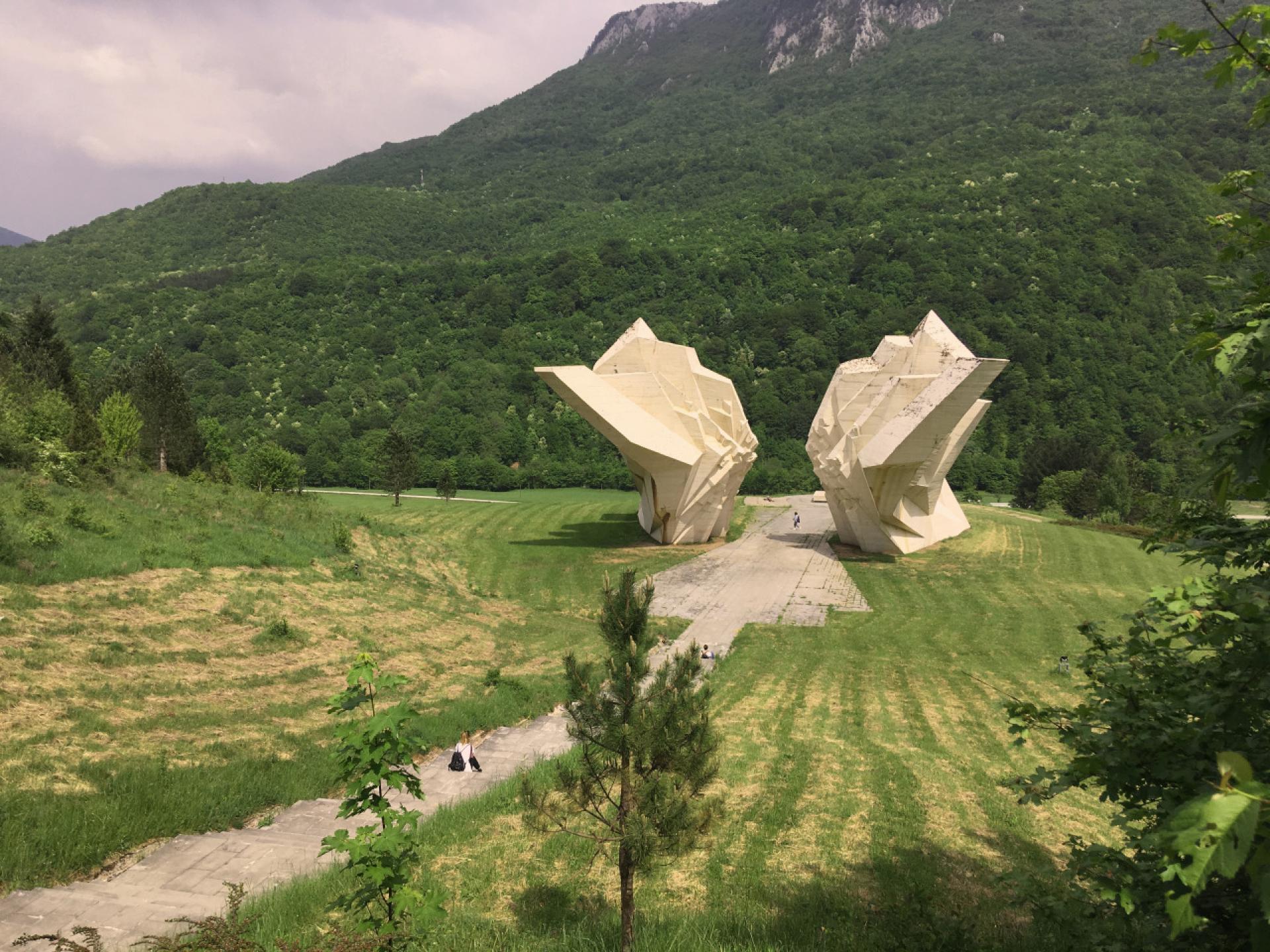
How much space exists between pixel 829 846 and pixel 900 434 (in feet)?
60.3

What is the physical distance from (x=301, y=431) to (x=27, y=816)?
185 feet

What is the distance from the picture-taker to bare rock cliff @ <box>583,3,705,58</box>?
595 feet

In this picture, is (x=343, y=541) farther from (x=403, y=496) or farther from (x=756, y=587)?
(x=403, y=496)

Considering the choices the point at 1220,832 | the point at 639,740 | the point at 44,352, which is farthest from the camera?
the point at 44,352

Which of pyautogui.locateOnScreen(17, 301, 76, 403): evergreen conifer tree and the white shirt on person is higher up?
pyautogui.locateOnScreen(17, 301, 76, 403): evergreen conifer tree

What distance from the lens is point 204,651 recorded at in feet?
39.1

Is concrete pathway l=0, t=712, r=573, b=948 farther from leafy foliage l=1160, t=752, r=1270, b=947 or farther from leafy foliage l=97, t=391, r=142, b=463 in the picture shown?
leafy foliage l=97, t=391, r=142, b=463

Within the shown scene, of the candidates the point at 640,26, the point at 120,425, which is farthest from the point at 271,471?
the point at 640,26

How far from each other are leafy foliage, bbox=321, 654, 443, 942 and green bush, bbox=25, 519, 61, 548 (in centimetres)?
1264

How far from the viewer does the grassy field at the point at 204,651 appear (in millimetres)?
7324

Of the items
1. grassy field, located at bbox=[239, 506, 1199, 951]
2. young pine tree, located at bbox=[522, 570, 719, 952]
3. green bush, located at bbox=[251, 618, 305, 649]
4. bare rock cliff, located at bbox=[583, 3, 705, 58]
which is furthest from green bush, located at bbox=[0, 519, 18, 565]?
bare rock cliff, located at bbox=[583, 3, 705, 58]

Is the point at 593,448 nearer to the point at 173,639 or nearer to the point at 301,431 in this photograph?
the point at 301,431

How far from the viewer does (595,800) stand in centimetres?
490

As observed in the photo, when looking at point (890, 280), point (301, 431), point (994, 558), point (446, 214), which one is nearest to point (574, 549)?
point (994, 558)
